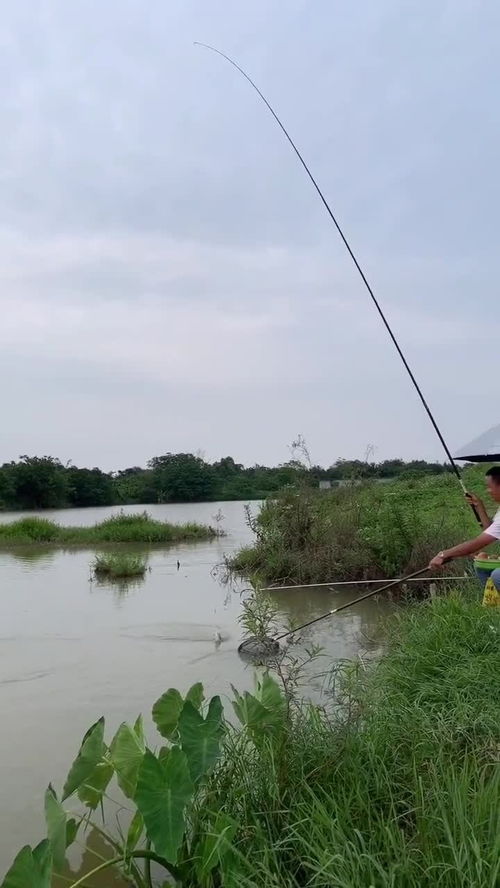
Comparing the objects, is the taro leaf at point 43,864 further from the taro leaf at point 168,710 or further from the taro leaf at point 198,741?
the taro leaf at point 168,710

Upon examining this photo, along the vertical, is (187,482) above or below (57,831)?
above

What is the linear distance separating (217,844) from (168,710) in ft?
2.94

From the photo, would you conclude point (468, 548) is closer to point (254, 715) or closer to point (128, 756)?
point (254, 715)

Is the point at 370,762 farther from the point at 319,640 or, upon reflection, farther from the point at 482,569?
the point at 319,640

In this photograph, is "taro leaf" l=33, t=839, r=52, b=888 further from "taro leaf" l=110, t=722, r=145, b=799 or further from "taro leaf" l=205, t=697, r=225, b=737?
"taro leaf" l=205, t=697, r=225, b=737

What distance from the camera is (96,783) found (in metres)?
2.58

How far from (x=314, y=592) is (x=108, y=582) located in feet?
12.5

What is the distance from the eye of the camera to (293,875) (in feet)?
6.58

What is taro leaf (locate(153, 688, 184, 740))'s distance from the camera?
2.86 metres

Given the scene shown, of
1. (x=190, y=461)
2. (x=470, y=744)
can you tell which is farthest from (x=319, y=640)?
(x=190, y=461)

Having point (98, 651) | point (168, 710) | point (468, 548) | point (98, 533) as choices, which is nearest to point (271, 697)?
point (168, 710)

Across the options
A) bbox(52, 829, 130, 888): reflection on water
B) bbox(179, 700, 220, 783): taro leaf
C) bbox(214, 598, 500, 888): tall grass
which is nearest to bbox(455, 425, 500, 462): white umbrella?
bbox(214, 598, 500, 888): tall grass

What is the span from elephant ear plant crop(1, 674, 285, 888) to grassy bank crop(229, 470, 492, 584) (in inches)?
169

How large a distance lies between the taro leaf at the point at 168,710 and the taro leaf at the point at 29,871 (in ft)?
3.06
